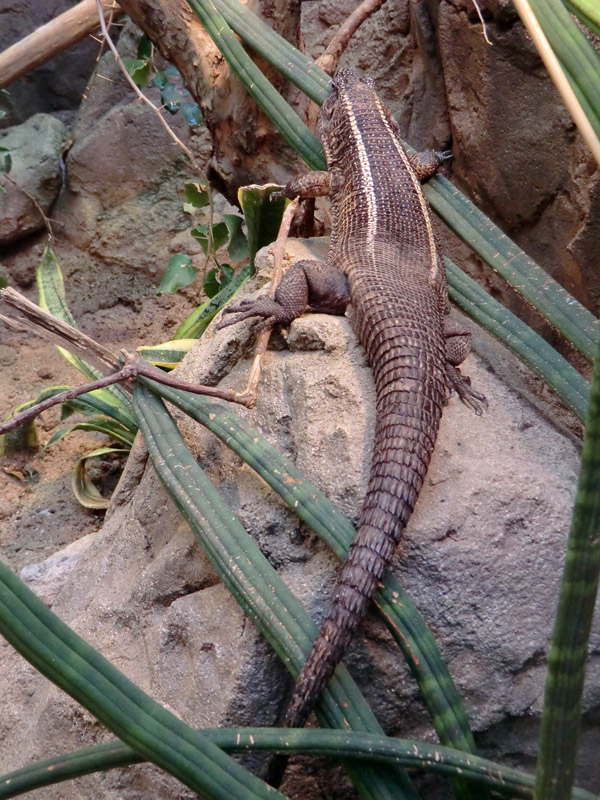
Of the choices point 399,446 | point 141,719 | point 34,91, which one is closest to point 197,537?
point 399,446

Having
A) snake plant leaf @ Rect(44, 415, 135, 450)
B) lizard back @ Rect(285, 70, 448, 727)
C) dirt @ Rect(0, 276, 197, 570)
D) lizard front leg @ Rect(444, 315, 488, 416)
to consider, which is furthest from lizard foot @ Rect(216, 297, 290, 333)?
dirt @ Rect(0, 276, 197, 570)

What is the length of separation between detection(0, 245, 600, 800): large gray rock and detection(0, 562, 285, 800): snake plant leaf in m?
0.46

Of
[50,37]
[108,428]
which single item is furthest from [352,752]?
[50,37]

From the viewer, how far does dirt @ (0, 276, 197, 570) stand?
325 centimetres

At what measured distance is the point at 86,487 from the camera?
10.9 feet

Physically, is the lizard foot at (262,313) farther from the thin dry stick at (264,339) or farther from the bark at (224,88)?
the bark at (224,88)

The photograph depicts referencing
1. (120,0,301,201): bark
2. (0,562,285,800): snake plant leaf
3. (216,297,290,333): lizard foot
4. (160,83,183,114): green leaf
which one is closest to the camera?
(0,562,285,800): snake plant leaf

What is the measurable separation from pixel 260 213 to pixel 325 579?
170 cm

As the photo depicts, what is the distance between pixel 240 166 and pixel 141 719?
8.39 ft

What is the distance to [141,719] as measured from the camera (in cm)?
103

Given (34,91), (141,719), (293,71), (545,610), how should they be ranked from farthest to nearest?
(34,91), (293,71), (545,610), (141,719)

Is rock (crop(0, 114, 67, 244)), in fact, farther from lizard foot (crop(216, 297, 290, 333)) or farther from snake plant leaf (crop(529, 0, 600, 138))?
snake plant leaf (crop(529, 0, 600, 138))

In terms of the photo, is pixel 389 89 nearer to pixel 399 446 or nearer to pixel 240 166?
pixel 240 166

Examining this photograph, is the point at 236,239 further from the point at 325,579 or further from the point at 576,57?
the point at 325,579
